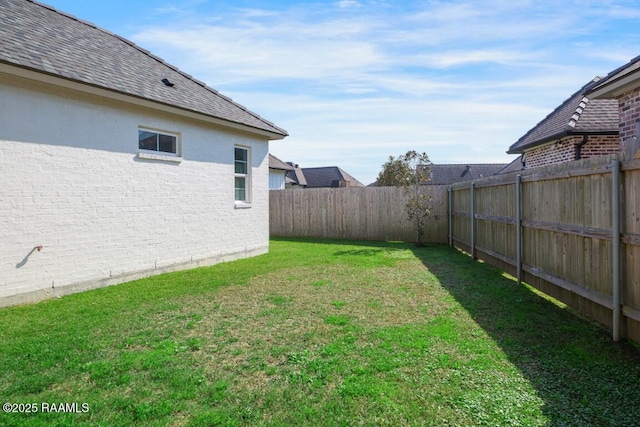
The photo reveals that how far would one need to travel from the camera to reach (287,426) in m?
2.46

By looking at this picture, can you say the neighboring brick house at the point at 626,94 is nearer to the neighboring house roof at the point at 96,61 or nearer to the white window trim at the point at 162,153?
the neighboring house roof at the point at 96,61

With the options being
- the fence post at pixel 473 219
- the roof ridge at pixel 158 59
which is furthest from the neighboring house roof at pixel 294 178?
the fence post at pixel 473 219

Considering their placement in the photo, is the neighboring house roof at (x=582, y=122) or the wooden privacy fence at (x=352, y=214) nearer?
the neighboring house roof at (x=582, y=122)

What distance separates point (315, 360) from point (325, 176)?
142 ft

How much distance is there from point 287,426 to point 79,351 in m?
2.48

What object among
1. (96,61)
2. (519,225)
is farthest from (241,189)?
(519,225)

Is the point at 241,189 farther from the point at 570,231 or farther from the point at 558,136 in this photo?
the point at 558,136

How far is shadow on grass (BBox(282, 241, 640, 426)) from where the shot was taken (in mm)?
2615

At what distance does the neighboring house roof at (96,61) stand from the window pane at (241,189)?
1.42 m

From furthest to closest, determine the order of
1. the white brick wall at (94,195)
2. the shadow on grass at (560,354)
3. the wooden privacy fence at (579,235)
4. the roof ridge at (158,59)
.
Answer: the roof ridge at (158,59) < the white brick wall at (94,195) < the wooden privacy fence at (579,235) < the shadow on grass at (560,354)

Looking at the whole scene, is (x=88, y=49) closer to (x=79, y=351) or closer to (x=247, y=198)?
(x=247, y=198)

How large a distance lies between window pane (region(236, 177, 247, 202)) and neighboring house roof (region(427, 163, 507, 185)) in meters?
36.3

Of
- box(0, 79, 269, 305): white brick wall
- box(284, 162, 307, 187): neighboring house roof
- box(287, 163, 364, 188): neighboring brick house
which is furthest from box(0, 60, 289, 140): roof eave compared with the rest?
box(287, 163, 364, 188): neighboring brick house

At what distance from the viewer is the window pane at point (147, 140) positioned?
7.56m
